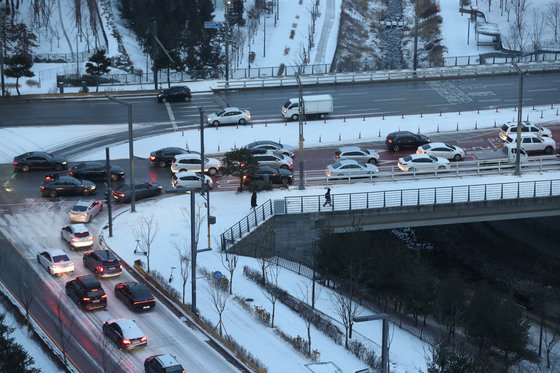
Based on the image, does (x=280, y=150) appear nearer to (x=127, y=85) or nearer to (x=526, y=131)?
(x=526, y=131)

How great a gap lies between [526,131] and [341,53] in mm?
54430

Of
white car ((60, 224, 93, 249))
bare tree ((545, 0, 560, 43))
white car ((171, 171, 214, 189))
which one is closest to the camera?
white car ((60, 224, 93, 249))

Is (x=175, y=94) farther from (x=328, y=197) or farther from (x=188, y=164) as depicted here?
(x=328, y=197)

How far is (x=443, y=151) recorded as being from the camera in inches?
2149

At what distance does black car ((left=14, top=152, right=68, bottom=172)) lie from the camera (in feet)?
181

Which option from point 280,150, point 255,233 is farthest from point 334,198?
point 280,150

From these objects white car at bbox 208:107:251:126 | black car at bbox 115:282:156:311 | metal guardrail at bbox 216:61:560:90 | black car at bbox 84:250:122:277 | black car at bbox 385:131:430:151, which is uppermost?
metal guardrail at bbox 216:61:560:90

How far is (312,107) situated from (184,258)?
88.1 feet

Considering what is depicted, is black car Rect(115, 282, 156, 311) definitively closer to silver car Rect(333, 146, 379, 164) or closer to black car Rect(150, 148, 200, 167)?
black car Rect(150, 148, 200, 167)

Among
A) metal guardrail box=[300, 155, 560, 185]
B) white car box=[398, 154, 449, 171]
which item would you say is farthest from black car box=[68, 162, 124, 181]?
white car box=[398, 154, 449, 171]

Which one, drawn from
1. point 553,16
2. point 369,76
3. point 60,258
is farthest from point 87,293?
point 553,16

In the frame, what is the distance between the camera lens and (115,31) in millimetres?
102000

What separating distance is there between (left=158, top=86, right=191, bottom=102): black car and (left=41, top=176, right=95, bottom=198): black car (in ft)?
72.5

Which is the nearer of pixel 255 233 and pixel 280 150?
pixel 255 233
